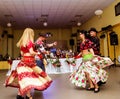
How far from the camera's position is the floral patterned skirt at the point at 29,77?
122 inches

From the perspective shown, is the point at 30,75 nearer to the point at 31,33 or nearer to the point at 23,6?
the point at 31,33

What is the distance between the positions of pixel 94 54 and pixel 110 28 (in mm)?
6389

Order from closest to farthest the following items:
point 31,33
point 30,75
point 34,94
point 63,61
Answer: point 30,75, point 31,33, point 34,94, point 63,61

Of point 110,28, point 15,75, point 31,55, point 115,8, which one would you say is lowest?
point 15,75

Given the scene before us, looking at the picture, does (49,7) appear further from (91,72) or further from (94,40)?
(91,72)

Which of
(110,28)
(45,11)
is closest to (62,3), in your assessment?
(45,11)

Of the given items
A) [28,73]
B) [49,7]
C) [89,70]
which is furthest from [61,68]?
[28,73]

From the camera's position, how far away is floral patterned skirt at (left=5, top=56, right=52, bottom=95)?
3092 mm

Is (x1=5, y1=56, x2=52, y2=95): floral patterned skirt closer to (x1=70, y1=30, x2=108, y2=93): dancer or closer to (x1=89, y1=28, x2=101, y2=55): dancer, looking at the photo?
(x1=70, y1=30, x2=108, y2=93): dancer

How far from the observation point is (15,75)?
348 centimetres

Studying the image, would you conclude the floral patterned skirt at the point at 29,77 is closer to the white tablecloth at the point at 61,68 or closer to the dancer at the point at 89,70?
the dancer at the point at 89,70

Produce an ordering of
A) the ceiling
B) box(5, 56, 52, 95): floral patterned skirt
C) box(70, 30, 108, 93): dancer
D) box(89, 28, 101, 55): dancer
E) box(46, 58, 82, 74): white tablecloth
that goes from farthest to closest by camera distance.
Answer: the ceiling
box(46, 58, 82, 74): white tablecloth
box(89, 28, 101, 55): dancer
box(70, 30, 108, 93): dancer
box(5, 56, 52, 95): floral patterned skirt

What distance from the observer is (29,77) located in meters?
3.15

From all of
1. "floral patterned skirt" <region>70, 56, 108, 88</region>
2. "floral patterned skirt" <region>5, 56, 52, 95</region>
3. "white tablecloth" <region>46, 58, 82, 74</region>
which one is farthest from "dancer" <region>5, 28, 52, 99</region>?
"white tablecloth" <region>46, 58, 82, 74</region>
